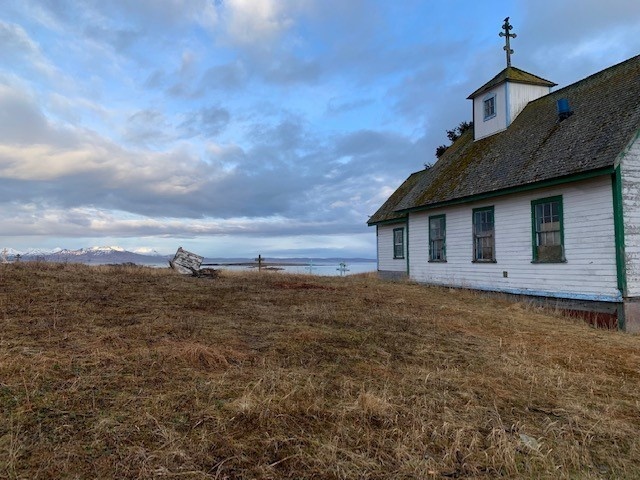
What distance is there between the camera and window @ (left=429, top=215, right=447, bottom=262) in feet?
55.1

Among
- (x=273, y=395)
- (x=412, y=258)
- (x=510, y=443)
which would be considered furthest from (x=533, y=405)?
(x=412, y=258)

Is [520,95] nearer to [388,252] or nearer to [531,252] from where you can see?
[531,252]

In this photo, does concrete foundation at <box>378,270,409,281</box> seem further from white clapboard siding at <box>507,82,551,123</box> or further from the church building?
white clapboard siding at <box>507,82,551,123</box>

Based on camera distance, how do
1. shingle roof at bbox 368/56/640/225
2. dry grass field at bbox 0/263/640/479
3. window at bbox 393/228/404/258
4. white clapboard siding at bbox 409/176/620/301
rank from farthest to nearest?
window at bbox 393/228/404/258 → shingle roof at bbox 368/56/640/225 → white clapboard siding at bbox 409/176/620/301 → dry grass field at bbox 0/263/640/479

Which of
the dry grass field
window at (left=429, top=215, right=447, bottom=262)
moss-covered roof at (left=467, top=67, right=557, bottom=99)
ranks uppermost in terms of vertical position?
moss-covered roof at (left=467, top=67, right=557, bottom=99)

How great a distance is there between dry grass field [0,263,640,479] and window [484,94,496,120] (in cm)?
1103

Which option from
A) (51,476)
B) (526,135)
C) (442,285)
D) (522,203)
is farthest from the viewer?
(442,285)

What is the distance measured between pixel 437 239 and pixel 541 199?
5.30 metres

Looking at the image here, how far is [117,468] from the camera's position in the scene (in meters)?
2.99

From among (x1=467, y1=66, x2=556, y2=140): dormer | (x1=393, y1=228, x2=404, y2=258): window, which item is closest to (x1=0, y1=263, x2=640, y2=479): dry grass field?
(x1=467, y1=66, x2=556, y2=140): dormer

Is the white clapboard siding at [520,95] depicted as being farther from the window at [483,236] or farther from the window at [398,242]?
the window at [398,242]

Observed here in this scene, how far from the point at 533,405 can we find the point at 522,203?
31.2 feet

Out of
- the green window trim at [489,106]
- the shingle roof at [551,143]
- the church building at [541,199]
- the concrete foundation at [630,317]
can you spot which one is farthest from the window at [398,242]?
the concrete foundation at [630,317]

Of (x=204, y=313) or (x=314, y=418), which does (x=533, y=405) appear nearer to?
(x=314, y=418)
